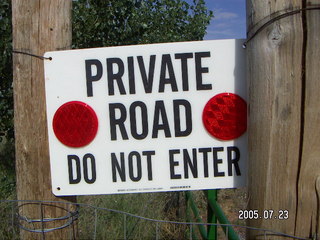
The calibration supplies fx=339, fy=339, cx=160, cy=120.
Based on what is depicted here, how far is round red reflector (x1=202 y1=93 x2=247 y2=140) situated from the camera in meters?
1.49

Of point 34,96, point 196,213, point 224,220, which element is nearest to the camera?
point 34,96

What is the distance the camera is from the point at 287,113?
3.84 ft

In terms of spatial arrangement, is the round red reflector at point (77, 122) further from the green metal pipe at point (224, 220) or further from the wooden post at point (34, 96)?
the green metal pipe at point (224, 220)

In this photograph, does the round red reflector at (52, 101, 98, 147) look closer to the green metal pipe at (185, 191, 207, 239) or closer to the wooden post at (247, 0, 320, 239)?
the wooden post at (247, 0, 320, 239)

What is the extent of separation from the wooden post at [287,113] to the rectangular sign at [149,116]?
0.92 feet

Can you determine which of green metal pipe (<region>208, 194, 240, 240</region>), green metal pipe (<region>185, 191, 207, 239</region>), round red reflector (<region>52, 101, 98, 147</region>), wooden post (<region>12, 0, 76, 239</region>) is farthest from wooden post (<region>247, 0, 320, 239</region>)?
green metal pipe (<region>185, 191, 207, 239</region>)

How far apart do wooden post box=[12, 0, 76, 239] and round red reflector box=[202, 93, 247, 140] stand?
27.9 inches

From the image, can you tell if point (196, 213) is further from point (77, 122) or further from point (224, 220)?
point (77, 122)

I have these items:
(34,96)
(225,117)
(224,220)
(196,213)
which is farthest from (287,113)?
(196,213)

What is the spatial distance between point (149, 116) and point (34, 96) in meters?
0.51

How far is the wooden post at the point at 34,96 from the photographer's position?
1.46 m

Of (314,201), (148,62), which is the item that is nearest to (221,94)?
(148,62)

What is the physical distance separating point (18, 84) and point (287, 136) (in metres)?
1.12

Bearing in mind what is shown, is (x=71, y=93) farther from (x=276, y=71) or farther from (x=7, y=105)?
(x=7, y=105)
